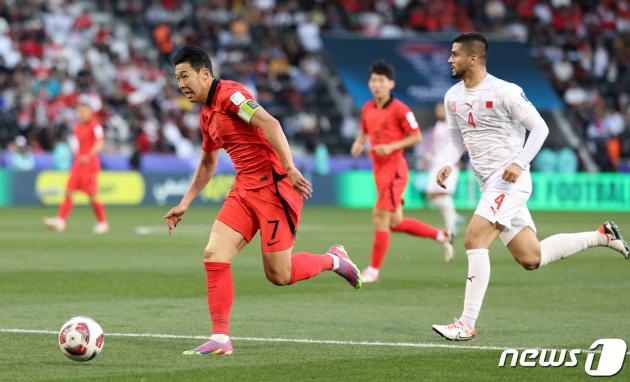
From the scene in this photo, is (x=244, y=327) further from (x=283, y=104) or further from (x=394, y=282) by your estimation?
(x=283, y=104)

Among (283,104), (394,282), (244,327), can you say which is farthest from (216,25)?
(244,327)

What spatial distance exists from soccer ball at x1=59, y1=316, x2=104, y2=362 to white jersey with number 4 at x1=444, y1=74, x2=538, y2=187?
323 cm

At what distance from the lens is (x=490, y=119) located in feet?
32.0

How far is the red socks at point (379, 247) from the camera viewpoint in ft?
47.8

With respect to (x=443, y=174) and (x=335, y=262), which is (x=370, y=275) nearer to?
(x=335, y=262)

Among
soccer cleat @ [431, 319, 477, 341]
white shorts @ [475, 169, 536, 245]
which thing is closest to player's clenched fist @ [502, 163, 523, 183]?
white shorts @ [475, 169, 536, 245]

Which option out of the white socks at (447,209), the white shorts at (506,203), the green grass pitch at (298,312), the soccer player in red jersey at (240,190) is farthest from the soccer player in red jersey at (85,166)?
the white shorts at (506,203)

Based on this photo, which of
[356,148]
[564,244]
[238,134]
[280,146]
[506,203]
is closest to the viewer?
[280,146]

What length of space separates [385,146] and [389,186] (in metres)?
0.53

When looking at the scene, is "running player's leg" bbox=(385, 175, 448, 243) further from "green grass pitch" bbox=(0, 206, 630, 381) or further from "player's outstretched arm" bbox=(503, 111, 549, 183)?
"player's outstretched arm" bbox=(503, 111, 549, 183)

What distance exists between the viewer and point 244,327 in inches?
408

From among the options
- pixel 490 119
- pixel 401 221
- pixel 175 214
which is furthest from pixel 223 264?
pixel 401 221

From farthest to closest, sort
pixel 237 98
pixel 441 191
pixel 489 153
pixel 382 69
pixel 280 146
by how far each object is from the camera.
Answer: pixel 441 191 < pixel 382 69 < pixel 489 153 < pixel 237 98 < pixel 280 146

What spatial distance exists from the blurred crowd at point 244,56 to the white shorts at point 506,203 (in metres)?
23.2
